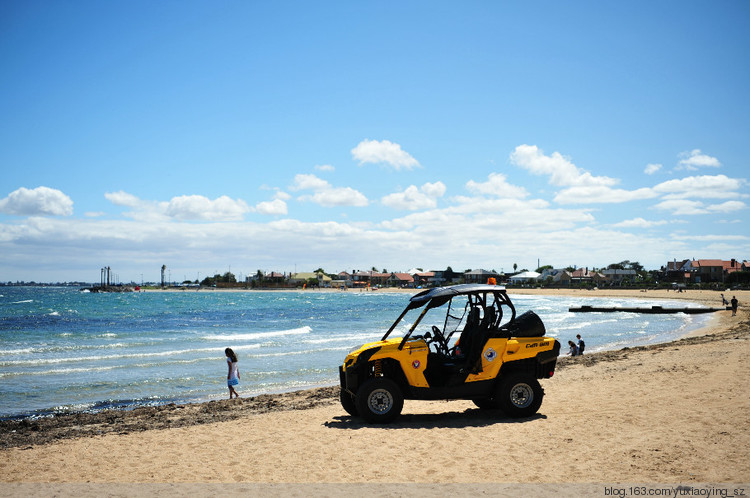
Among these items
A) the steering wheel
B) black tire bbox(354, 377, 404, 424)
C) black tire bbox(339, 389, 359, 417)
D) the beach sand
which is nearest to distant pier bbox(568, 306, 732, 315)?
the beach sand

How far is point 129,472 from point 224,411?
4.70 m

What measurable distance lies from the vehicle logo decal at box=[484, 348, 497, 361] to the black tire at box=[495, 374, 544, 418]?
0.45 meters

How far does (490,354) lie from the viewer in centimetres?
921

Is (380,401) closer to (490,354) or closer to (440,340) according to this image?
(440,340)

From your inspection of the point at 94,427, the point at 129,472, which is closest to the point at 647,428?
the point at 129,472

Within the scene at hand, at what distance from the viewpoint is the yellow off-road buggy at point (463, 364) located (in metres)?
9.05

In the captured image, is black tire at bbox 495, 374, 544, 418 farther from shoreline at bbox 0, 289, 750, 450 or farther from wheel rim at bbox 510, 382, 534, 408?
shoreline at bbox 0, 289, 750, 450

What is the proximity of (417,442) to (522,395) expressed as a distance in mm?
2352

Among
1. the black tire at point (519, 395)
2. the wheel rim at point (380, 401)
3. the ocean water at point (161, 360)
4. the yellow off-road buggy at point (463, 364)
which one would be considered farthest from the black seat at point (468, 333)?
the ocean water at point (161, 360)

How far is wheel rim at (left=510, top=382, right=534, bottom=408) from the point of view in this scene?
368 inches

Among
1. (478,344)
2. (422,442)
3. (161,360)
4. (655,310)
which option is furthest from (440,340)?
(655,310)

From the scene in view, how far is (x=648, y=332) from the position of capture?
34281 mm

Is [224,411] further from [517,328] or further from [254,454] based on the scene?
[517,328]

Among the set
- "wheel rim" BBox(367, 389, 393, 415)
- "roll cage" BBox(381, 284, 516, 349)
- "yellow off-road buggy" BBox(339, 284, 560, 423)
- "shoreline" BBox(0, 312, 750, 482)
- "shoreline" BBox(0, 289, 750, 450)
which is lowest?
"shoreline" BBox(0, 289, 750, 450)
